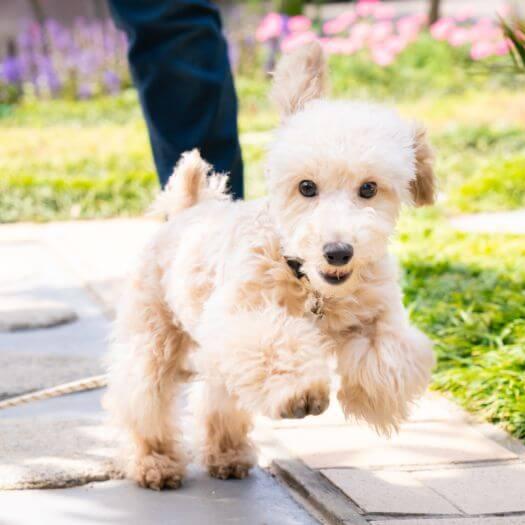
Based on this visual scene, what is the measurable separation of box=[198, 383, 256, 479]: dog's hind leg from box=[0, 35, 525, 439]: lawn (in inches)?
34.6

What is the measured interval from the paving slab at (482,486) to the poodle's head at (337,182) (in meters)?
0.85

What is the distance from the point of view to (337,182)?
111 inches

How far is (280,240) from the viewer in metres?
2.95

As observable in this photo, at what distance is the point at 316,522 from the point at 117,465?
0.75m

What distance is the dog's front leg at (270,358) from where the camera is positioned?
2.60 meters

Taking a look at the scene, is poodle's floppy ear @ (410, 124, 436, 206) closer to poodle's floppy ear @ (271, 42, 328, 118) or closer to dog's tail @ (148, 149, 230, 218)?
poodle's floppy ear @ (271, 42, 328, 118)

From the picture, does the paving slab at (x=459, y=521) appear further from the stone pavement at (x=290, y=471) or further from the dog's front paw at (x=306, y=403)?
the dog's front paw at (x=306, y=403)

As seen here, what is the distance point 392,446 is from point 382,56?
32.2 ft

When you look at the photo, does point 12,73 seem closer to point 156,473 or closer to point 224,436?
point 224,436

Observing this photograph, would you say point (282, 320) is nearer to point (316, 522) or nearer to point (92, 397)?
point (316, 522)

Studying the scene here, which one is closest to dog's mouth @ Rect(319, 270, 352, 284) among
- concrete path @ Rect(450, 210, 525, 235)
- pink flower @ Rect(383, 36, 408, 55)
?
concrete path @ Rect(450, 210, 525, 235)

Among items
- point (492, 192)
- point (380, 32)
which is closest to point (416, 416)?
point (492, 192)

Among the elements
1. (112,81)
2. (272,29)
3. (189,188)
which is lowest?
(189,188)

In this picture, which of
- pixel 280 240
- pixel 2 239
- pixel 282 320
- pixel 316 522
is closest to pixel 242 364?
pixel 282 320
